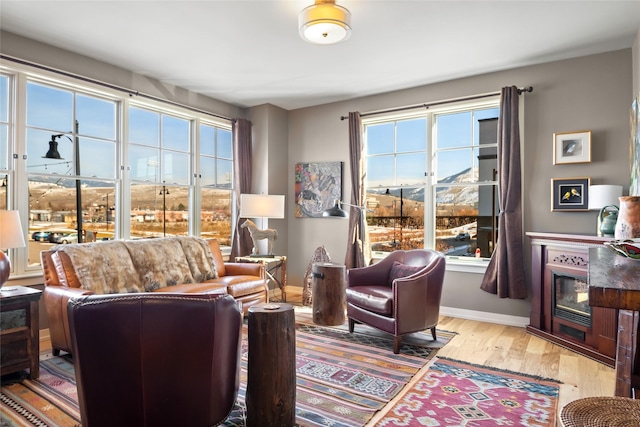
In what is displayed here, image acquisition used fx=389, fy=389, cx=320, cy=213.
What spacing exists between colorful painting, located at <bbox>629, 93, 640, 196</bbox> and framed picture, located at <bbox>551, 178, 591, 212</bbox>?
0.38 m

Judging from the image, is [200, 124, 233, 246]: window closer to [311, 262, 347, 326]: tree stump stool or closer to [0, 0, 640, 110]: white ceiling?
[0, 0, 640, 110]: white ceiling

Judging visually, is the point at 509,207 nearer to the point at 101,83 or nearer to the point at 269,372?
the point at 269,372

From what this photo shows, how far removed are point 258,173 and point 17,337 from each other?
3.51 metres

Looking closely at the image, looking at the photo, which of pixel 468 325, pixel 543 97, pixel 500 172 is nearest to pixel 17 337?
pixel 468 325

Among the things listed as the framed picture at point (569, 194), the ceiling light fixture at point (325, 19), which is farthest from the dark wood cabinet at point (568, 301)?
the ceiling light fixture at point (325, 19)

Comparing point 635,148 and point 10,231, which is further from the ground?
point 635,148

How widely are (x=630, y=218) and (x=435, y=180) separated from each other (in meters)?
2.67

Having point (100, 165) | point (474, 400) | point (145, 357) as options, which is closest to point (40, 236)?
point (100, 165)

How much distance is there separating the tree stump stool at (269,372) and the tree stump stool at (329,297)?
194 cm

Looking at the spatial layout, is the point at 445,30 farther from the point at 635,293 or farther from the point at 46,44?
the point at 46,44

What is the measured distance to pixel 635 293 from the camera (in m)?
0.84

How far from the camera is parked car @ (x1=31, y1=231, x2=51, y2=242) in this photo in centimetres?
363

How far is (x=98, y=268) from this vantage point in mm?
3311

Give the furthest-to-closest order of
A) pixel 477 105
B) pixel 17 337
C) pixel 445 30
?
pixel 477 105 → pixel 445 30 → pixel 17 337
